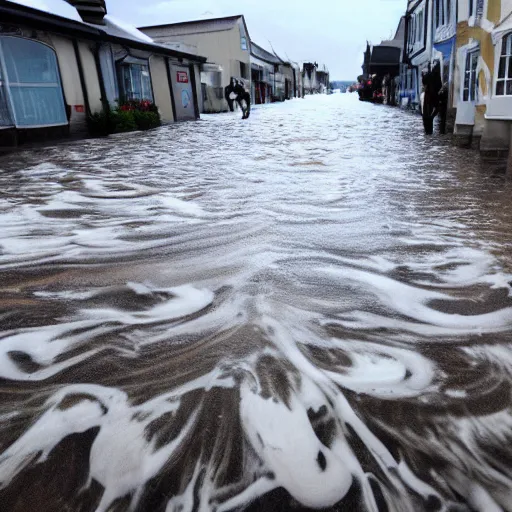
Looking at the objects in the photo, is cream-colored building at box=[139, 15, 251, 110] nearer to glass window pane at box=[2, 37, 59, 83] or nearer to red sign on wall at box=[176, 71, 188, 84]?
red sign on wall at box=[176, 71, 188, 84]

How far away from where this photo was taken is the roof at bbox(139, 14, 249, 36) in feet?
88.2

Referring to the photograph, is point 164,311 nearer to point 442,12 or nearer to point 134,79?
point 134,79

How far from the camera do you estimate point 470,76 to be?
10305 mm

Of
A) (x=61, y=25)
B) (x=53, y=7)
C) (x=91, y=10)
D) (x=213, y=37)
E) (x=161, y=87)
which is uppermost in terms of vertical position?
(x=213, y=37)

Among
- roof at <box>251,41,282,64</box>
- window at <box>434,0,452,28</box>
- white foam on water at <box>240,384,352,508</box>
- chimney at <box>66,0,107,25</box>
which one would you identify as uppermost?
roof at <box>251,41,282,64</box>

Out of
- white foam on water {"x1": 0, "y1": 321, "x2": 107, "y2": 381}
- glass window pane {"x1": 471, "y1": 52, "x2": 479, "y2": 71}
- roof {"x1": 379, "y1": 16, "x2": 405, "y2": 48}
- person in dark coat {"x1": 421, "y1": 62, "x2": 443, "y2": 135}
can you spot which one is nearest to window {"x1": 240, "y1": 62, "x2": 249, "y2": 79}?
roof {"x1": 379, "y1": 16, "x2": 405, "y2": 48}

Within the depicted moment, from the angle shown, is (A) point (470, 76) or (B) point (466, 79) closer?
(A) point (470, 76)

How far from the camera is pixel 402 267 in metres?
2.81

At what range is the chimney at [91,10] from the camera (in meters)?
14.5

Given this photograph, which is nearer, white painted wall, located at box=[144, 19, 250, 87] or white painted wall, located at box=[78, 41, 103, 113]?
white painted wall, located at box=[78, 41, 103, 113]

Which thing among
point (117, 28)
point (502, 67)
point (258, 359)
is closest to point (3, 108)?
point (117, 28)

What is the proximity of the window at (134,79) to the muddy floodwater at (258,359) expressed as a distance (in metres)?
12.0

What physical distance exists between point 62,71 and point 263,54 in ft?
90.9

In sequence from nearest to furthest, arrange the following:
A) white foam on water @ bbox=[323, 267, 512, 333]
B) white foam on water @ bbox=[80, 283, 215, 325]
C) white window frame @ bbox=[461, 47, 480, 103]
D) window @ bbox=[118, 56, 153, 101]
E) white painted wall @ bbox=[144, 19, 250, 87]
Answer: white foam on water @ bbox=[323, 267, 512, 333]
white foam on water @ bbox=[80, 283, 215, 325]
white window frame @ bbox=[461, 47, 480, 103]
window @ bbox=[118, 56, 153, 101]
white painted wall @ bbox=[144, 19, 250, 87]
